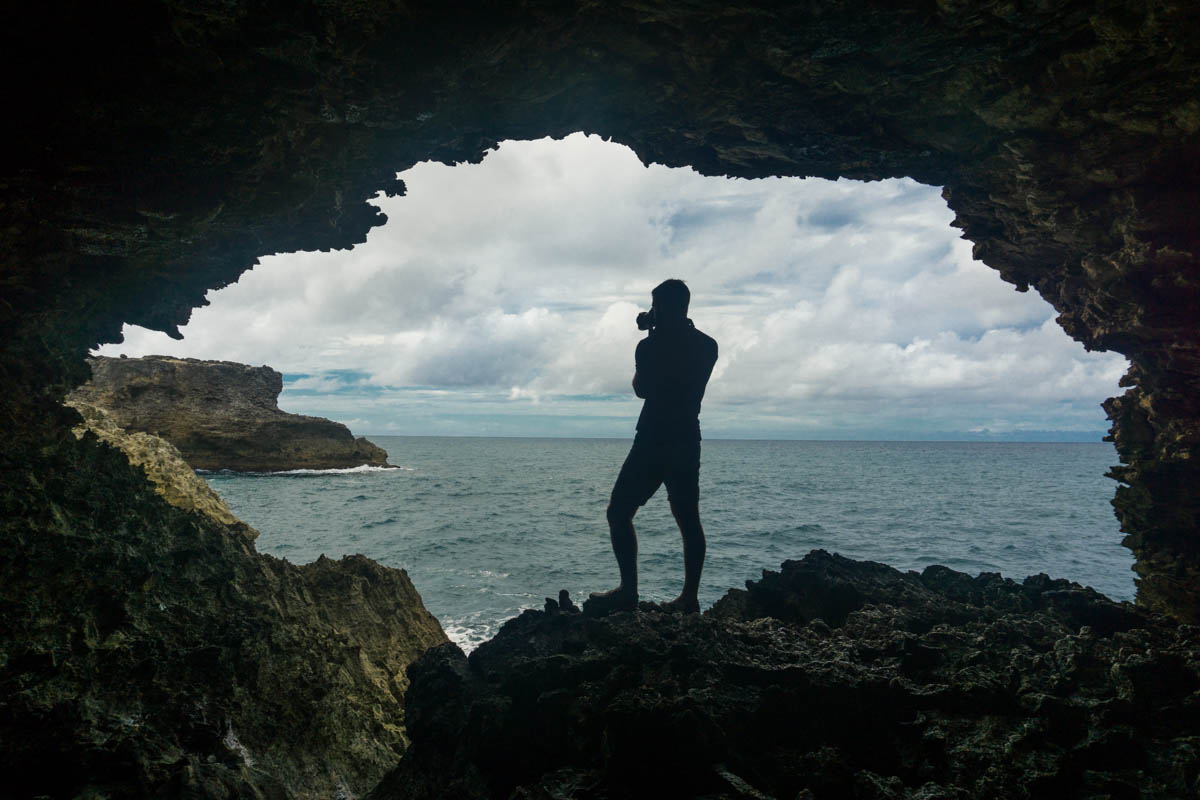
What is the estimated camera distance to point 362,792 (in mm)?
4191

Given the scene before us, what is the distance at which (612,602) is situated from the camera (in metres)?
4.49

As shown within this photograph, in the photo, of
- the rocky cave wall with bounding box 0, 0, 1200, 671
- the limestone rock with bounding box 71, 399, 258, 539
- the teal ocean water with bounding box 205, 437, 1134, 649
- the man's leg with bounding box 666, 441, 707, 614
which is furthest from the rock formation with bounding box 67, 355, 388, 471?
the man's leg with bounding box 666, 441, 707, 614

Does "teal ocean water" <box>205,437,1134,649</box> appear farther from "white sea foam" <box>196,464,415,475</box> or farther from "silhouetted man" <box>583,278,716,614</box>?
"silhouetted man" <box>583,278,716,614</box>

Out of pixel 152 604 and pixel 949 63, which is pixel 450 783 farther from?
pixel 949 63

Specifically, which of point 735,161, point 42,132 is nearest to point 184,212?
point 42,132

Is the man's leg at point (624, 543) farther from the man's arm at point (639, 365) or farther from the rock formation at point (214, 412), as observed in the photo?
the rock formation at point (214, 412)

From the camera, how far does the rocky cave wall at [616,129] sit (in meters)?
3.56

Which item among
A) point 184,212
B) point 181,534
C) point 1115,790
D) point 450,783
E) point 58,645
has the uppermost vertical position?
point 184,212

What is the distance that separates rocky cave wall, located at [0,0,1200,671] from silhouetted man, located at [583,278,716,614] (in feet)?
6.53

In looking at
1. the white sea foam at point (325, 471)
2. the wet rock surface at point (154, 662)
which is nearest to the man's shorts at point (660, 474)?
the wet rock surface at point (154, 662)

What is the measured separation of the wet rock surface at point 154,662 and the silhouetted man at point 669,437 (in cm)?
254

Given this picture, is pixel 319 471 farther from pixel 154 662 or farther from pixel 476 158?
pixel 154 662

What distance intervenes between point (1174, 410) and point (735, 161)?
492 centimetres

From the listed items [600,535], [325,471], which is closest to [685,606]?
[600,535]
